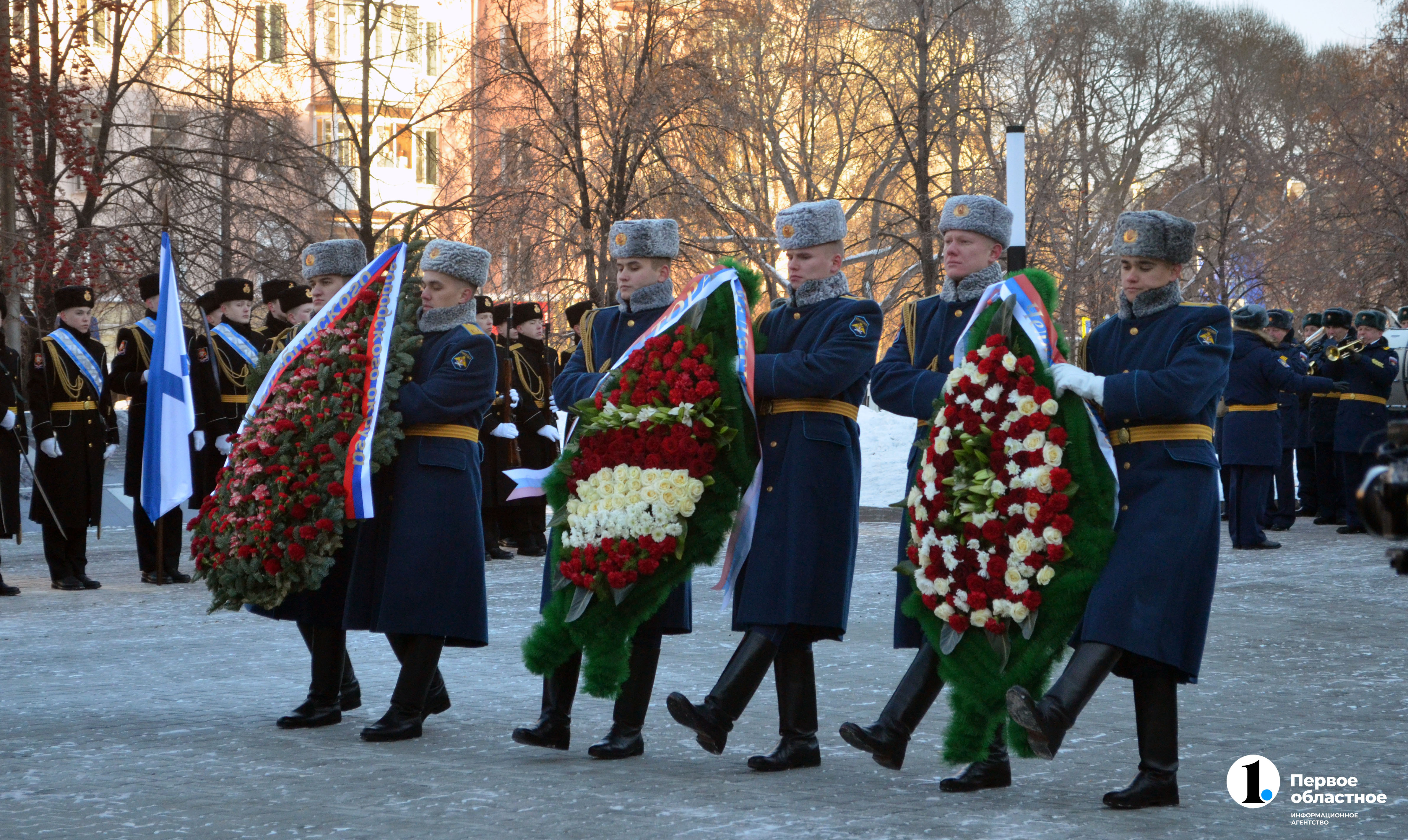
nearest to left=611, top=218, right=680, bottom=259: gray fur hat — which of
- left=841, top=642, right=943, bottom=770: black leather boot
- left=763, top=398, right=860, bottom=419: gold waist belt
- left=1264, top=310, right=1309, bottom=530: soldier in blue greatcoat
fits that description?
left=763, top=398, right=860, bottom=419: gold waist belt

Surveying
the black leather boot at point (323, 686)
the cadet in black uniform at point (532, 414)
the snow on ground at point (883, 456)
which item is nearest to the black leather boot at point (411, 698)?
the black leather boot at point (323, 686)

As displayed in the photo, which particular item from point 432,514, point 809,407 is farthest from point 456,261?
point 809,407

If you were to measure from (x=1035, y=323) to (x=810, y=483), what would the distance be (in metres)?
1.11

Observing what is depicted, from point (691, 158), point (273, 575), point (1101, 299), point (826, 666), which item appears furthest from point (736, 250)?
point (273, 575)

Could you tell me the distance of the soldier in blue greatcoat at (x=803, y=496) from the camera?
6.07 m

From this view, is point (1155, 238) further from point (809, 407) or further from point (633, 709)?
point (633, 709)

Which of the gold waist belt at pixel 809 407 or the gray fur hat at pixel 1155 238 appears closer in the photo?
the gray fur hat at pixel 1155 238

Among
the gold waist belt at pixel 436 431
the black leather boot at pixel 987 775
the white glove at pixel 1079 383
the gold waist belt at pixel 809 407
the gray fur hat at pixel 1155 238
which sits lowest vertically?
the black leather boot at pixel 987 775

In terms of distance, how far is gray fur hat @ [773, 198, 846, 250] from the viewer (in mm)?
6332

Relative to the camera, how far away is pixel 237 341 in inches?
502

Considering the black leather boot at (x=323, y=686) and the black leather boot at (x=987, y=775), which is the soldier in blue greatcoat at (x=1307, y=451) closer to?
the black leather boot at (x=987, y=775)

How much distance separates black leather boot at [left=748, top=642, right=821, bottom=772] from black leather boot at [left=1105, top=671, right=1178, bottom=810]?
1201 millimetres

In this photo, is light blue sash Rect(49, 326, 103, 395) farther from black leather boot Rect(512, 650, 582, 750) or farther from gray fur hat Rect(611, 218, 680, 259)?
black leather boot Rect(512, 650, 582, 750)

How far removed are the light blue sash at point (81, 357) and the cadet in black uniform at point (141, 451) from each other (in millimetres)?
122
